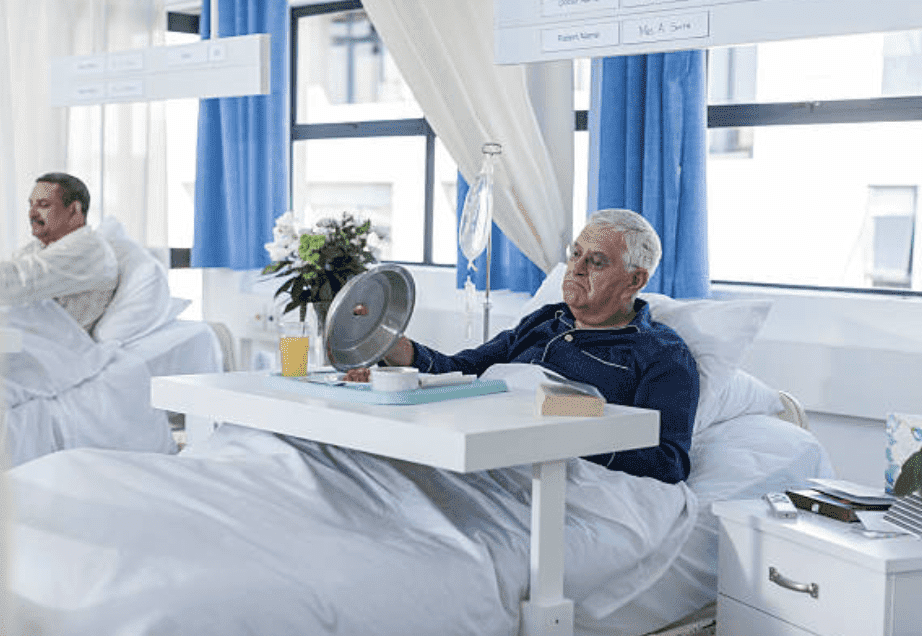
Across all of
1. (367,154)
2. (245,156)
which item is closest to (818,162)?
(367,154)

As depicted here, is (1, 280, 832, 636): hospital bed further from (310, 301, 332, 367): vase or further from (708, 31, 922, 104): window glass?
(708, 31, 922, 104): window glass

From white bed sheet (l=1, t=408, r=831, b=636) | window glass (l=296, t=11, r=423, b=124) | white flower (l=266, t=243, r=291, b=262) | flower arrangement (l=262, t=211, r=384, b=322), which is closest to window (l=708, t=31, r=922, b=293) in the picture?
white bed sheet (l=1, t=408, r=831, b=636)

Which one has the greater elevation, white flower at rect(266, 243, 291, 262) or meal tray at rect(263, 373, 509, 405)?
white flower at rect(266, 243, 291, 262)

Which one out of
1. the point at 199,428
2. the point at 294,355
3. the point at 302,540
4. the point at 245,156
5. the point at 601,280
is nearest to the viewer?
the point at 302,540

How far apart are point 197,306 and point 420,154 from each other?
51.4 inches

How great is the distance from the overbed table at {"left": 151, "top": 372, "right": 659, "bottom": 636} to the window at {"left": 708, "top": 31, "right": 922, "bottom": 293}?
1865 mm

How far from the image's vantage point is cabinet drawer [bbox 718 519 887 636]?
7.50 ft

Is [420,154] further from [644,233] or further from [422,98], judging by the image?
[644,233]

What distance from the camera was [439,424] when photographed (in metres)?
2.14

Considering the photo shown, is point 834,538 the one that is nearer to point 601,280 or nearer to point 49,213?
point 601,280

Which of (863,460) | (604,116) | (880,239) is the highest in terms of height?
(604,116)

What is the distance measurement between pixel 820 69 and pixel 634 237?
129cm

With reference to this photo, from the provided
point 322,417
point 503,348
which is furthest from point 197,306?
point 322,417

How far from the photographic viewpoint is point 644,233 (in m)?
3.15
